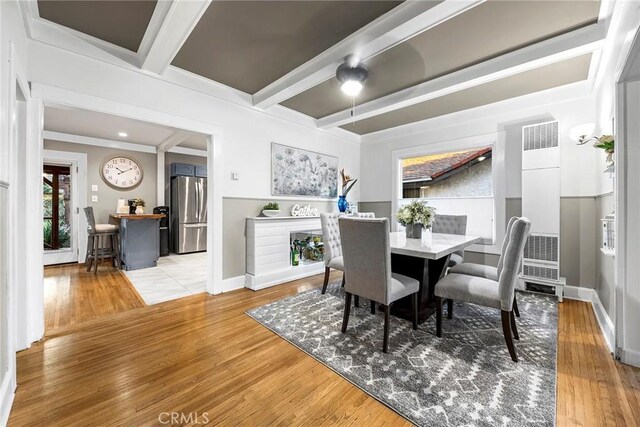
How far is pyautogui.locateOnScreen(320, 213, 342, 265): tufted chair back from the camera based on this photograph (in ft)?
10.3

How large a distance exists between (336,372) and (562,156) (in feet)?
11.9

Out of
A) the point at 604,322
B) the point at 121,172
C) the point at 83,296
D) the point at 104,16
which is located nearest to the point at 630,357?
the point at 604,322

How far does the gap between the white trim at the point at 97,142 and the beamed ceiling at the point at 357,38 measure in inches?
136

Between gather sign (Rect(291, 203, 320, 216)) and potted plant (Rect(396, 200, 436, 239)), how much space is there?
5.69ft

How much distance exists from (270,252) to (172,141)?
3.26 metres

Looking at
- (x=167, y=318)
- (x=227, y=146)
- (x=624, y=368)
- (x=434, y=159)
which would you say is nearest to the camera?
(x=624, y=368)

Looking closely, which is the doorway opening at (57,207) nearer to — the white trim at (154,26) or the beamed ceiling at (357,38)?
the beamed ceiling at (357,38)

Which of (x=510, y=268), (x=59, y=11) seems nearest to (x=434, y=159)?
(x=510, y=268)

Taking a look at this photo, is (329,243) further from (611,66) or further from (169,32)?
(611,66)

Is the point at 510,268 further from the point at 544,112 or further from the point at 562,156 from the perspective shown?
the point at 544,112

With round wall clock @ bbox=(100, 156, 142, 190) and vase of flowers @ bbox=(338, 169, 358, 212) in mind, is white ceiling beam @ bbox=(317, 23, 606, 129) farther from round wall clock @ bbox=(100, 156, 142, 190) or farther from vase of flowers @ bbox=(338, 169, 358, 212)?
round wall clock @ bbox=(100, 156, 142, 190)

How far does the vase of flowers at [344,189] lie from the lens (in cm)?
450

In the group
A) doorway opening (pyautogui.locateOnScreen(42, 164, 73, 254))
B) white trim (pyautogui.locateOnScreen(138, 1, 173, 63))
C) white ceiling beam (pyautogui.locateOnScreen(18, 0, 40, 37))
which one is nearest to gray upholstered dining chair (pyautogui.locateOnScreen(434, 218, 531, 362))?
white trim (pyautogui.locateOnScreen(138, 1, 173, 63))

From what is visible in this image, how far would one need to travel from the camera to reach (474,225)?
157 inches
